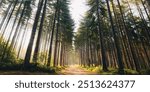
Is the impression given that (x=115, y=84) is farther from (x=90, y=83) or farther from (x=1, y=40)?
(x=1, y=40)

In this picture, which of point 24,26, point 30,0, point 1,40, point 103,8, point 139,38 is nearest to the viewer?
point 103,8

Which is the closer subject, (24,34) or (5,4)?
(5,4)

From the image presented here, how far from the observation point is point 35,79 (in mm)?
9703

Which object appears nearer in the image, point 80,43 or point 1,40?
point 1,40

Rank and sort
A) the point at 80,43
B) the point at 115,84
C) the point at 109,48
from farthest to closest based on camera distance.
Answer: the point at 80,43
the point at 109,48
the point at 115,84

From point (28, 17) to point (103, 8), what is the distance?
9390 mm

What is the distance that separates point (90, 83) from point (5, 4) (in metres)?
17.0

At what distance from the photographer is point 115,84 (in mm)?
9148

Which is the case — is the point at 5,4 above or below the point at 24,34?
above

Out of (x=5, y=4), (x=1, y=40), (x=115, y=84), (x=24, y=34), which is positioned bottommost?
(x=115, y=84)

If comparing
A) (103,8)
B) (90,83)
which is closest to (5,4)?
(103,8)

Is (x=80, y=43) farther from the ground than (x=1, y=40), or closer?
farther from the ground

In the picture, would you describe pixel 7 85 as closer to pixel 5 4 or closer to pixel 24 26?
pixel 5 4

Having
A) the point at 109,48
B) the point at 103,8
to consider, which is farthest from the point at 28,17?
the point at 109,48
